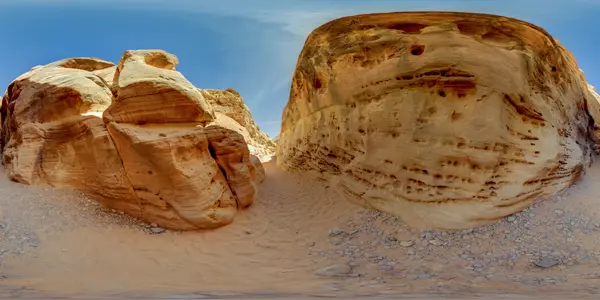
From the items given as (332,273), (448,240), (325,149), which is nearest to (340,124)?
(325,149)

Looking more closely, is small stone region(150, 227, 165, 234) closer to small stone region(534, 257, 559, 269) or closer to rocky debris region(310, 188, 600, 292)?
rocky debris region(310, 188, 600, 292)

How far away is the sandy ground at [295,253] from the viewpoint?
6.21 metres

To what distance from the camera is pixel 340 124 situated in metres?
11.4

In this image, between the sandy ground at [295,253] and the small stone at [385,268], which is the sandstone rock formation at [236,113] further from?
the small stone at [385,268]

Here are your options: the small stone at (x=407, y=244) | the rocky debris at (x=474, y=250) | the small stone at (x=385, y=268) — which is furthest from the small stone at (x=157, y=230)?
the small stone at (x=407, y=244)

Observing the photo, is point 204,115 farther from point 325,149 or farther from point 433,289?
point 433,289

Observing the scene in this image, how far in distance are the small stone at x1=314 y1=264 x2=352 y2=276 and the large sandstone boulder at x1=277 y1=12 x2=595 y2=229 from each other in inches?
89.8

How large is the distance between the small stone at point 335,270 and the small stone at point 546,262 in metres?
2.94

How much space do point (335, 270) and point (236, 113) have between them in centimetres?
1559

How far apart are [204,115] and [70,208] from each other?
140 inches

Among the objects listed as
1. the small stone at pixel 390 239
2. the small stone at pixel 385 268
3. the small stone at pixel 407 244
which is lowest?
the small stone at pixel 385 268

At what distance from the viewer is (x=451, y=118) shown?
376 inches

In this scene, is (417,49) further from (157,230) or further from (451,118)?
(157,230)

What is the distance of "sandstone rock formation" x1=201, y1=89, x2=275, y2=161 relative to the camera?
21225 millimetres
